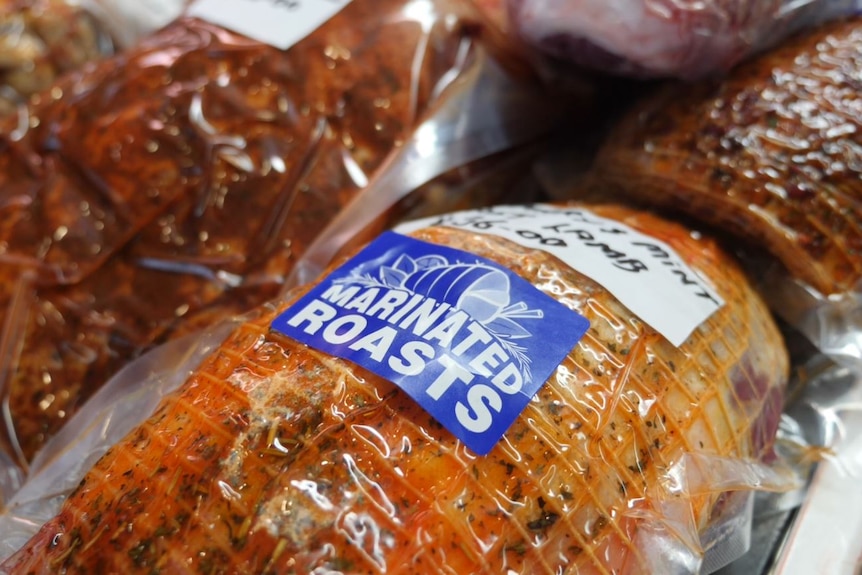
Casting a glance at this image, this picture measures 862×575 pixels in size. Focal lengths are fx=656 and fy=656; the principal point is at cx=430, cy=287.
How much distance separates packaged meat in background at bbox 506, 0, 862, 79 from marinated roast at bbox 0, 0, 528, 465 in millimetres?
197

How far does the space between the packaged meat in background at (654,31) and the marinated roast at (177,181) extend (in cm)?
20

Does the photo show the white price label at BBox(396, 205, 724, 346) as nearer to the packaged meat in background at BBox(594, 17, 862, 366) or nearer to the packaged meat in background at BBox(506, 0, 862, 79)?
the packaged meat in background at BBox(594, 17, 862, 366)

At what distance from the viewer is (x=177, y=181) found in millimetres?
894

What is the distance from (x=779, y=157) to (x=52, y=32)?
1385 mm

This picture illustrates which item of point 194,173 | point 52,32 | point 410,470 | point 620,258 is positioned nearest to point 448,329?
point 410,470

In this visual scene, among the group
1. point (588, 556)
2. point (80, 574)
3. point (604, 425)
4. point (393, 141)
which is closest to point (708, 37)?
point (393, 141)

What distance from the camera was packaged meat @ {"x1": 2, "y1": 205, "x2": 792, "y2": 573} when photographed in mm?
499

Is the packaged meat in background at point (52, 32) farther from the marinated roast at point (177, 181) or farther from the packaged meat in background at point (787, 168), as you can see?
the packaged meat in background at point (787, 168)

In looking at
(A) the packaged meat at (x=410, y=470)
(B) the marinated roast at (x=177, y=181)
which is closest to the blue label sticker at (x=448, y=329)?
(A) the packaged meat at (x=410, y=470)

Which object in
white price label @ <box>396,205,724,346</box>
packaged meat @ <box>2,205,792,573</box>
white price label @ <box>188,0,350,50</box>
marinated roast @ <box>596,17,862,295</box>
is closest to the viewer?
packaged meat @ <box>2,205,792,573</box>

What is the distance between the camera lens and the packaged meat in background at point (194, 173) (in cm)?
86

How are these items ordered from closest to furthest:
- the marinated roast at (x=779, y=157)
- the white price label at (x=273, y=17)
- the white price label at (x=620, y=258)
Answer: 1. the white price label at (x=620, y=258)
2. the marinated roast at (x=779, y=157)
3. the white price label at (x=273, y=17)

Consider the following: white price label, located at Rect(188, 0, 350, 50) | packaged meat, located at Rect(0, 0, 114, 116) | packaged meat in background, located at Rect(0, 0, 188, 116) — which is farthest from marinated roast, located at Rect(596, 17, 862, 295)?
packaged meat, located at Rect(0, 0, 114, 116)

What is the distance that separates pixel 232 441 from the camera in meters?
0.54
